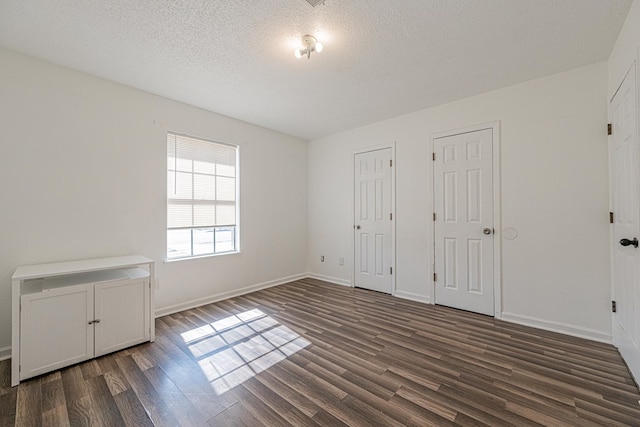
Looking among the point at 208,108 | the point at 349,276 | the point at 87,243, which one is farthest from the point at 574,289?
the point at 87,243

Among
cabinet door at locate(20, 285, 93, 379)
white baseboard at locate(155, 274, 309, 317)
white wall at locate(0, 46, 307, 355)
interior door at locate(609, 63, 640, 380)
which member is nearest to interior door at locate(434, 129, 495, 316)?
interior door at locate(609, 63, 640, 380)

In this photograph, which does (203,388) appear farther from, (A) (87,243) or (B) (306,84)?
(B) (306,84)

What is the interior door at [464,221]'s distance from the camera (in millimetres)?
3174

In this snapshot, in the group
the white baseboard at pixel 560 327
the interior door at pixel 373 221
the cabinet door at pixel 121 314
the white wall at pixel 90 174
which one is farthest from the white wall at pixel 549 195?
the cabinet door at pixel 121 314

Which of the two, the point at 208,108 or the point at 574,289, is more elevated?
the point at 208,108

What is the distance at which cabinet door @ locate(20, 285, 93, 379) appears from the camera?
1994 millimetres

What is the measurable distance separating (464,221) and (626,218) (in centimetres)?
141

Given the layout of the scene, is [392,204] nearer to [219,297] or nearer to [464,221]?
[464,221]

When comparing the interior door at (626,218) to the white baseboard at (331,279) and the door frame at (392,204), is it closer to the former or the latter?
the door frame at (392,204)

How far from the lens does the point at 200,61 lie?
8.25 ft

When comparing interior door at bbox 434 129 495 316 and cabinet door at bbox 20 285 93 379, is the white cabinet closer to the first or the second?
cabinet door at bbox 20 285 93 379

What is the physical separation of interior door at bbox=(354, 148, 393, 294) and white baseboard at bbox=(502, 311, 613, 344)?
5.03ft

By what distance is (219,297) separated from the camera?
12.5 feet

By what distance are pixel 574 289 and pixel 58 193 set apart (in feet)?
17.1
